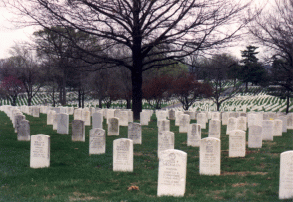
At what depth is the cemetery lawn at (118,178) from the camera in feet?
22.2

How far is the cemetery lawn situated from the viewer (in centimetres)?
677

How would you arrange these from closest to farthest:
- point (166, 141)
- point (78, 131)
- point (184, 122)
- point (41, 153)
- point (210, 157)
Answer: point (210, 157)
point (41, 153)
point (166, 141)
point (78, 131)
point (184, 122)

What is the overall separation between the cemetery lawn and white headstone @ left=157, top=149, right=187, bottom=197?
0.23 meters

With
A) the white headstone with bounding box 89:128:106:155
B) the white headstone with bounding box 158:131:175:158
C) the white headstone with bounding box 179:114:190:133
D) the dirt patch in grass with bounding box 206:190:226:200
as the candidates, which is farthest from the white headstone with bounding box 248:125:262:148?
the dirt patch in grass with bounding box 206:190:226:200

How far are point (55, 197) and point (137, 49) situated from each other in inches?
682

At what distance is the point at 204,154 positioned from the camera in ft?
28.8

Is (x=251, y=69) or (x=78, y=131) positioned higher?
(x=251, y=69)

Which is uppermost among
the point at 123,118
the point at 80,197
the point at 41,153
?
the point at 123,118

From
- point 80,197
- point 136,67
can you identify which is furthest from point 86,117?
point 80,197

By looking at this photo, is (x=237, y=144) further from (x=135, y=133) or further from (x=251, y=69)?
(x=251, y=69)

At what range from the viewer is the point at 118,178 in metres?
8.30

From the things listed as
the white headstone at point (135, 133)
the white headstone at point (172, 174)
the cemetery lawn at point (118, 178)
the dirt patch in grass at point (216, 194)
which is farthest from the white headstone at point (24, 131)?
the dirt patch in grass at point (216, 194)

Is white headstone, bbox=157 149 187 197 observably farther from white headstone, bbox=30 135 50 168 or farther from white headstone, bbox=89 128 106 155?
white headstone, bbox=89 128 106 155

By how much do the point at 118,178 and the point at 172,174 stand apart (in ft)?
6.37
